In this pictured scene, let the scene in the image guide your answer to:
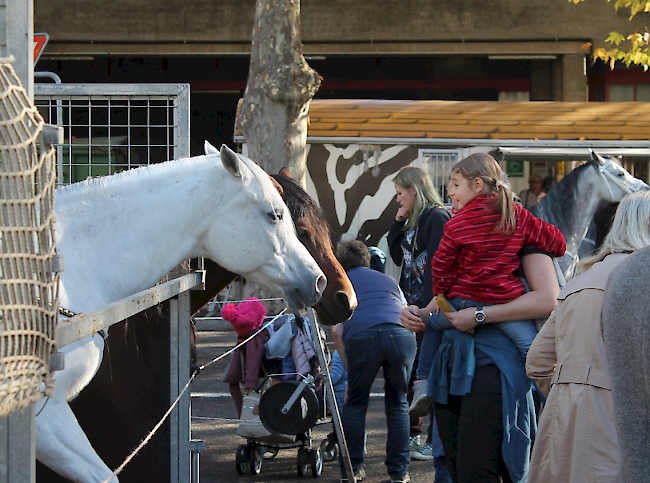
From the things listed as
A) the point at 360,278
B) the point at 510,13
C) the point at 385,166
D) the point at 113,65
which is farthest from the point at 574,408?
the point at 113,65

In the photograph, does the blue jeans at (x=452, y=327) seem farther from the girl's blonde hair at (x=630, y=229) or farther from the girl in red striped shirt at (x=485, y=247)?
the girl's blonde hair at (x=630, y=229)

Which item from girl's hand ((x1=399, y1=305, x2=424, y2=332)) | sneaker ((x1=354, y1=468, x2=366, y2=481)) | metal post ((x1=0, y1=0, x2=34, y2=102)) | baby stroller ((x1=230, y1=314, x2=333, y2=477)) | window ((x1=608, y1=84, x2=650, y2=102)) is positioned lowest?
sneaker ((x1=354, y1=468, x2=366, y2=481))

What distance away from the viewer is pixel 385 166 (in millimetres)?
9945

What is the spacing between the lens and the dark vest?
4.18 meters

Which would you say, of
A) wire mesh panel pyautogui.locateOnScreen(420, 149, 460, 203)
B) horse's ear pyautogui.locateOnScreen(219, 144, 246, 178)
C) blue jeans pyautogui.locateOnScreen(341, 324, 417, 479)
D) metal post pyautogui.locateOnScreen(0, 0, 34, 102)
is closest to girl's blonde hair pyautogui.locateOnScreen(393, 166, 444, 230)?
blue jeans pyautogui.locateOnScreen(341, 324, 417, 479)

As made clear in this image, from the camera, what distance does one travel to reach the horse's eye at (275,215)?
2879 mm

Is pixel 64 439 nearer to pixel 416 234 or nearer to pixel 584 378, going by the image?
pixel 584 378

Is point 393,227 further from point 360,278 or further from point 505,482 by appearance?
point 505,482

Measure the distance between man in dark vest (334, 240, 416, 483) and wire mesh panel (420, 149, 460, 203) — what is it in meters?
5.90

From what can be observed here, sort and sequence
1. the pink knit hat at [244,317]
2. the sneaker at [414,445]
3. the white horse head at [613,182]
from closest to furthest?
the pink knit hat at [244,317]
the sneaker at [414,445]
the white horse head at [613,182]

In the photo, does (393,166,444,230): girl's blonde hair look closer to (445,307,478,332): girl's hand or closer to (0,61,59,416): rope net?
(445,307,478,332): girl's hand

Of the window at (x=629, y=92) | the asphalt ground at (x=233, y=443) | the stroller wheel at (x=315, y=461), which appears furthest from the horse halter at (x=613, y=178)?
the window at (x=629, y=92)

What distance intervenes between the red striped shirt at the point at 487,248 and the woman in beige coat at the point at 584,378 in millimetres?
422

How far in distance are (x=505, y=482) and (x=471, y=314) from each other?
2.66 ft
